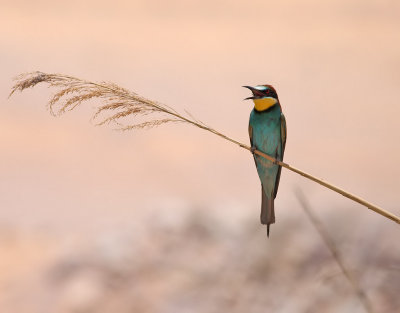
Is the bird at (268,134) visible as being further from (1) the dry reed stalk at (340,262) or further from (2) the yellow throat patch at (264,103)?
(1) the dry reed stalk at (340,262)

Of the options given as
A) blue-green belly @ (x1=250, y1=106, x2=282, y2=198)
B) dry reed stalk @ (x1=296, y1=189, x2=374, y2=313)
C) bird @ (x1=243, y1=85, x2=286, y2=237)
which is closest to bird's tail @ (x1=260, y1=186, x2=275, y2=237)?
bird @ (x1=243, y1=85, x2=286, y2=237)

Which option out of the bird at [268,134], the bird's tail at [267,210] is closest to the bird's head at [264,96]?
the bird at [268,134]

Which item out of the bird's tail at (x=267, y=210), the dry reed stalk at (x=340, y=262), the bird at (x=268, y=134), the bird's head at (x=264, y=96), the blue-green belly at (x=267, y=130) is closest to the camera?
the dry reed stalk at (x=340, y=262)

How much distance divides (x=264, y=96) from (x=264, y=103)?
0.80 feet

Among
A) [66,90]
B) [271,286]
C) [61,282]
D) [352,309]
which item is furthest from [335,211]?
[66,90]

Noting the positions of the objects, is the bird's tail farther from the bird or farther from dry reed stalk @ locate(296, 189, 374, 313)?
dry reed stalk @ locate(296, 189, 374, 313)

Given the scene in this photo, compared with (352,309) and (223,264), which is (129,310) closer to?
(223,264)

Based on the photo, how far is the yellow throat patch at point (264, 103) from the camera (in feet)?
10.6

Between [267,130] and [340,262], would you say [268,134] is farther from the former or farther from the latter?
[340,262]

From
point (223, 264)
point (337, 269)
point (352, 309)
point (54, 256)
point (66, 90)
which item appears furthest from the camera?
point (54, 256)

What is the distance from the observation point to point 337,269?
1.41m

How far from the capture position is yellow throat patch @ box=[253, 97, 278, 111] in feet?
10.6

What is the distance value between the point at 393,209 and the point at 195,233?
54.9 inches

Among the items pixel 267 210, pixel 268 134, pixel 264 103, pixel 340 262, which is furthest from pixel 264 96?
pixel 340 262
